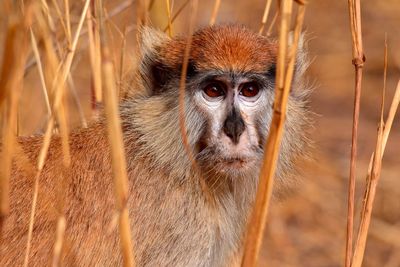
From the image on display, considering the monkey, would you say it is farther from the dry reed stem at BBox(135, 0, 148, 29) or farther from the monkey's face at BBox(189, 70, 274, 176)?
the dry reed stem at BBox(135, 0, 148, 29)

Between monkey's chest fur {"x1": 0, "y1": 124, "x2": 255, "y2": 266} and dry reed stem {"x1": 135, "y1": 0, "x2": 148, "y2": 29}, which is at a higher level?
dry reed stem {"x1": 135, "y1": 0, "x2": 148, "y2": 29}

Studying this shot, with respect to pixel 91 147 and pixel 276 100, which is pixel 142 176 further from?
pixel 276 100

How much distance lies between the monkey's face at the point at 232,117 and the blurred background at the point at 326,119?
19.6 inches

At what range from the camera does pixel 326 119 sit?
23.1ft

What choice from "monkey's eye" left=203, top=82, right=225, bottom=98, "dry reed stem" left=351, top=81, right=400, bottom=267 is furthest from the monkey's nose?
"dry reed stem" left=351, top=81, right=400, bottom=267

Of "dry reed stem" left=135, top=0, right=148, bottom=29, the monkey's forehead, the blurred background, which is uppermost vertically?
"dry reed stem" left=135, top=0, right=148, bottom=29

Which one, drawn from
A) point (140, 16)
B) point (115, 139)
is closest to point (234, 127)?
point (140, 16)

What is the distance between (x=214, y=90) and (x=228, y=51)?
15 cm

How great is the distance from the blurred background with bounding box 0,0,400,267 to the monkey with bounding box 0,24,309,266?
43cm

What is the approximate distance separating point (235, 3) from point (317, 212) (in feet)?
11.7

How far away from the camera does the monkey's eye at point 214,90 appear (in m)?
2.99

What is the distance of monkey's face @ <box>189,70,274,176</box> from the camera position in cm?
281

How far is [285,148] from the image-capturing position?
10.5 ft

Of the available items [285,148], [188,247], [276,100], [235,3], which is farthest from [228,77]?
[235,3]
